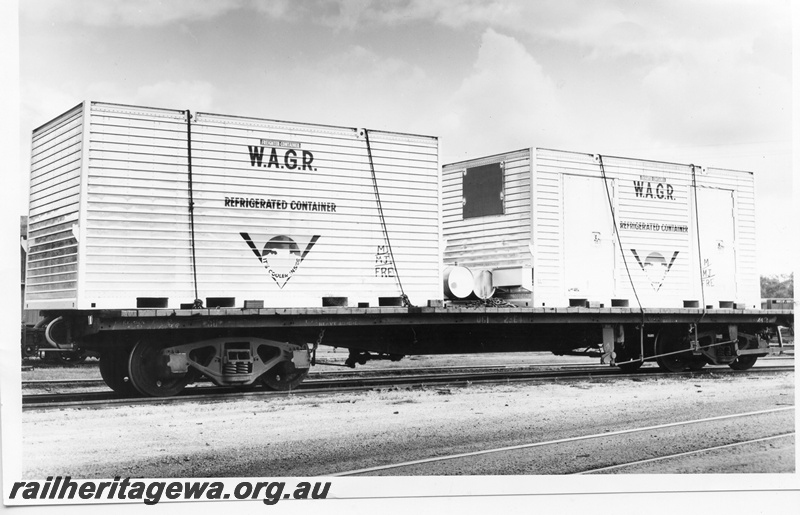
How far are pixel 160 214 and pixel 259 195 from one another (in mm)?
1368

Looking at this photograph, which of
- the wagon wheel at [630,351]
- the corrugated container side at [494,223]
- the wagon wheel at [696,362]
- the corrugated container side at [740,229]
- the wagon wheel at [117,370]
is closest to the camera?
the wagon wheel at [117,370]

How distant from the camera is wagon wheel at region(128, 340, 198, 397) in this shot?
9.95m

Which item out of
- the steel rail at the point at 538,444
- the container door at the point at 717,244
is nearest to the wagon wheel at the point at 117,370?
the steel rail at the point at 538,444

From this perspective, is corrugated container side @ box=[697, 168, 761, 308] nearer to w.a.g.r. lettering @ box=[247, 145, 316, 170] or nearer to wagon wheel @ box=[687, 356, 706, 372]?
wagon wheel @ box=[687, 356, 706, 372]

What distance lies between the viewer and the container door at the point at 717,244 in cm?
1417

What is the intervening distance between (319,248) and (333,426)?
118 inches

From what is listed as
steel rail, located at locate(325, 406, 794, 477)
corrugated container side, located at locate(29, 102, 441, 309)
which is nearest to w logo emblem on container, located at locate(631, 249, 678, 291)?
steel rail, located at locate(325, 406, 794, 477)

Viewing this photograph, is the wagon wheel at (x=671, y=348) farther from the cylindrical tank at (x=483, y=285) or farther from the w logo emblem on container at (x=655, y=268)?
the cylindrical tank at (x=483, y=285)

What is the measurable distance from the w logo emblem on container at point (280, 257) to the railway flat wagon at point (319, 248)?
0.07 feet

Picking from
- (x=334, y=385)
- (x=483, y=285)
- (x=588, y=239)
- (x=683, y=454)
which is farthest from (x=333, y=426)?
(x=588, y=239)

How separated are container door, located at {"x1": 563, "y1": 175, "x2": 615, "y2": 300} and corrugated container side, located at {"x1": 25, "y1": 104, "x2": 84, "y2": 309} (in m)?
7.81

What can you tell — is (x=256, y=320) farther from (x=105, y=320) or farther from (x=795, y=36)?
(x=795, y=36)

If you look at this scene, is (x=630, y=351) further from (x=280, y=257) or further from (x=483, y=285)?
(x=280, y=257)

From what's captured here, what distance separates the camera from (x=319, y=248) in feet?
35.4
